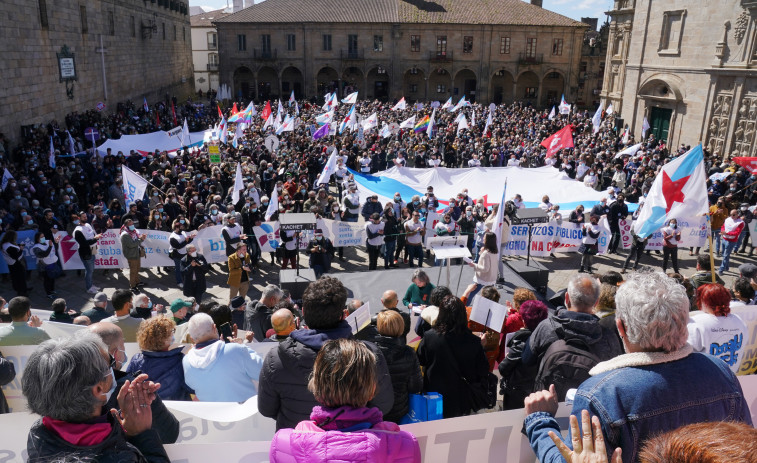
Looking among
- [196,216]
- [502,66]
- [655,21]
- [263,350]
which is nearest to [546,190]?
[196,216]

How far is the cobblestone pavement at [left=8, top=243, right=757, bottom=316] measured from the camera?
1114 cm

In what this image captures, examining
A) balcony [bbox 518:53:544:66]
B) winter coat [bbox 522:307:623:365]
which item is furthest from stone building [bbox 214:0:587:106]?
winter coat [bbox 522:307:623:365]

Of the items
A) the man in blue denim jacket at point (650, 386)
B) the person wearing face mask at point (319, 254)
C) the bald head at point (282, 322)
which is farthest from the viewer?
the person wearing face mask at point (319, 254)

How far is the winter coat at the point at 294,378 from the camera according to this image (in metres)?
3.27

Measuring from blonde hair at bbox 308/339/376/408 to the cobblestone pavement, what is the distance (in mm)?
7767

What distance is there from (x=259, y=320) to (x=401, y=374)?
344 cm

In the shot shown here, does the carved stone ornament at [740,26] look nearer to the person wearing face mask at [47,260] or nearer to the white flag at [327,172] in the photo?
the white flag at [327,172]

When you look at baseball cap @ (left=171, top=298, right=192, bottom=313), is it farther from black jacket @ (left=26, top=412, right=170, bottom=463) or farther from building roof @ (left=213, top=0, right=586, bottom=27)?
building roof @ (left=213, top=0, right=586, bottom=27)

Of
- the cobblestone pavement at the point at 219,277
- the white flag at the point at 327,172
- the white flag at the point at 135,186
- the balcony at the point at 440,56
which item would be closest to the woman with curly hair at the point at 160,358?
the cobblestone pavement at the point at 219,277

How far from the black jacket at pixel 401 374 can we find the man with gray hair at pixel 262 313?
326 cm

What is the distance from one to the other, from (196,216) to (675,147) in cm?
2558

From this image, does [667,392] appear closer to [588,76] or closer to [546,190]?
[546,190]

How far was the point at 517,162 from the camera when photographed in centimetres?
2281

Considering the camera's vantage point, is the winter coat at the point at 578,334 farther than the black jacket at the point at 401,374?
No
